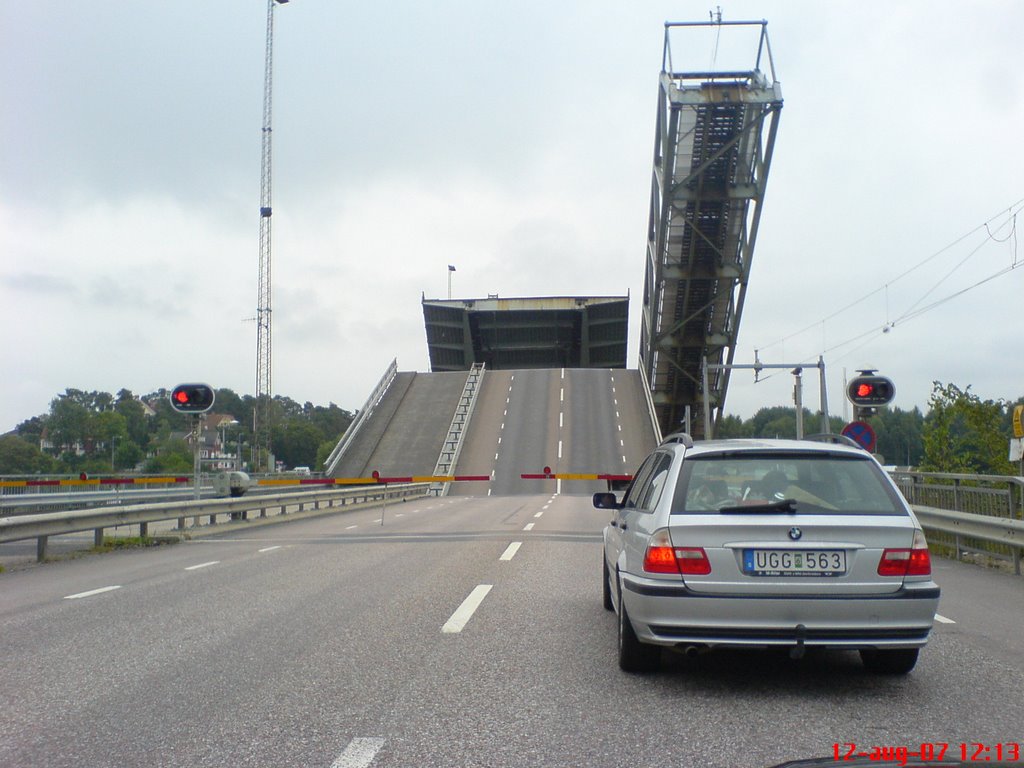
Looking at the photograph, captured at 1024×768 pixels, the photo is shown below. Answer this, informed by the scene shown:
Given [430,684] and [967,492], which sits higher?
[967,492]

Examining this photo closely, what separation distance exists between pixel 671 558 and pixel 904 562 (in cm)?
126

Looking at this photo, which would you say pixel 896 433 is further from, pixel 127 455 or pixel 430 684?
pixel 430 684

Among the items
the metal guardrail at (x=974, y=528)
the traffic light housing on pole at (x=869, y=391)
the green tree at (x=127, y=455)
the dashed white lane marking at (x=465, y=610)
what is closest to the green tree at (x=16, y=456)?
the green tree at (x=127, y=455)

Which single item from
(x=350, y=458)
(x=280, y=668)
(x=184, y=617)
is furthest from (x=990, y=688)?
(x=350, y=458)

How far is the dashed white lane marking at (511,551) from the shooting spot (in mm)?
12516

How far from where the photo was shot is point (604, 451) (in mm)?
41719

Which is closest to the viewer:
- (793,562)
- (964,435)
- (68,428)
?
(793,562)

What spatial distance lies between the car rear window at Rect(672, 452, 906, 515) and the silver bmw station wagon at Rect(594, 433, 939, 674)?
12 millimetres

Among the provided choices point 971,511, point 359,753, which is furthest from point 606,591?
point 971,511

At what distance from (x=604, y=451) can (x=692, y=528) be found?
36.7m

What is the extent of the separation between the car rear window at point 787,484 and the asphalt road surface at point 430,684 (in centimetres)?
103

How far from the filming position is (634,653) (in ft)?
18.3

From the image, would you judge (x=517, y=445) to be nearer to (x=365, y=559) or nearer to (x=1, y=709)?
(x=365, y=559)

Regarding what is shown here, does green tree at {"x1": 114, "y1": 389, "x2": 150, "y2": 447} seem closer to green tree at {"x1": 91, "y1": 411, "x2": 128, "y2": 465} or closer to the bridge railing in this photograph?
green tree at {"x1": 91, "y1": 411, "x2": 128, "y2": 465}
